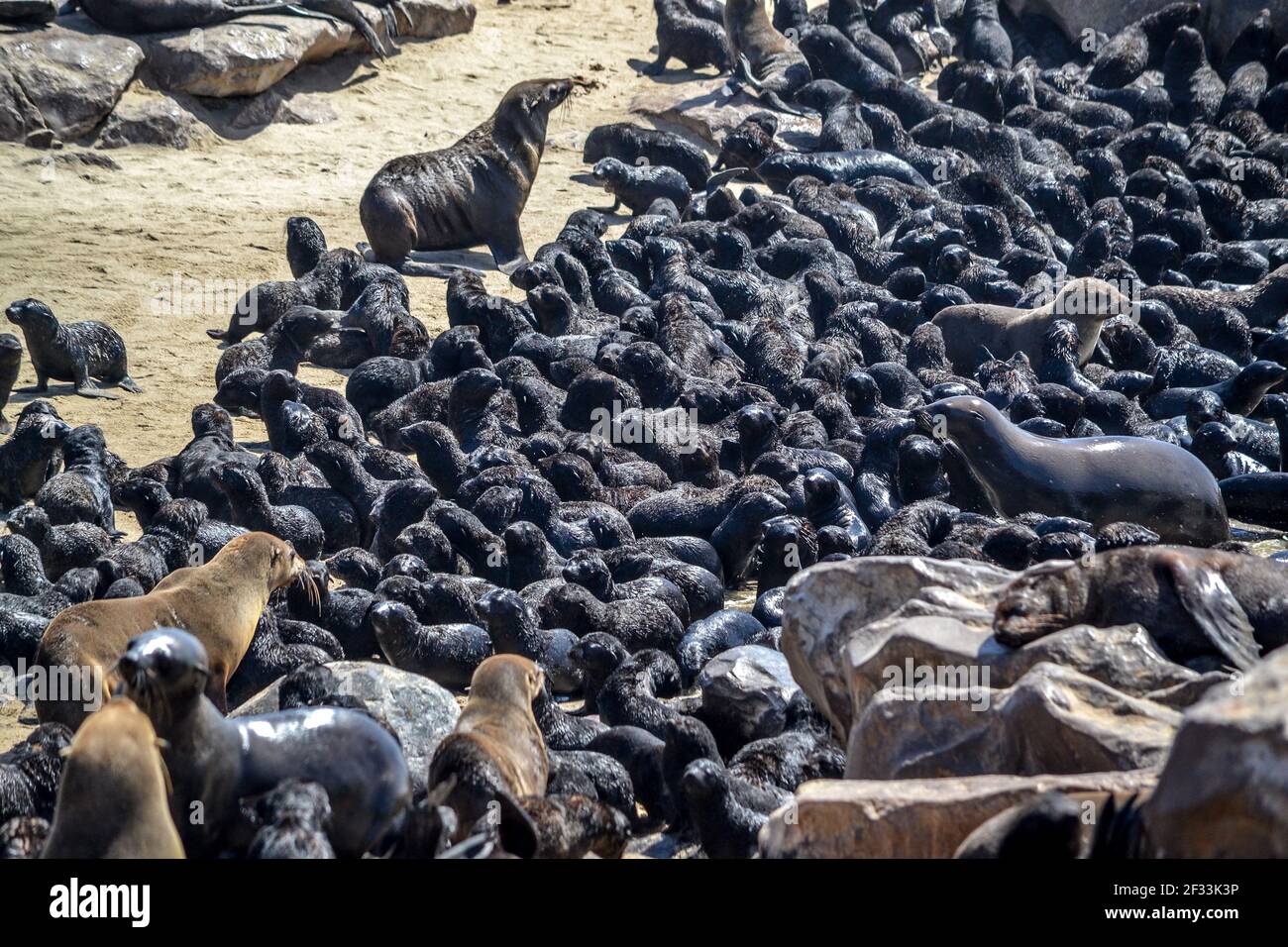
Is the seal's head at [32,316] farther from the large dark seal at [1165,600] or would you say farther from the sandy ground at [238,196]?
the large dark seal at [1165,600]

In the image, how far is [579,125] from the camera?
17.6 metres

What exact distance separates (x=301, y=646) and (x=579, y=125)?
12319mm

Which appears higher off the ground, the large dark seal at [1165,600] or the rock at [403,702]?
the large dark seal at [1165,600]

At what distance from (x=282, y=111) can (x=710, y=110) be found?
5288 millimetres

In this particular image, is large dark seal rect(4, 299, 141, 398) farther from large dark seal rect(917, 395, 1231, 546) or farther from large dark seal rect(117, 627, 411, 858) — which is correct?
large dark seal rect(117, 627, 411, 858)

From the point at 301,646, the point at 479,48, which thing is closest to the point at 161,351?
the point at 301,646

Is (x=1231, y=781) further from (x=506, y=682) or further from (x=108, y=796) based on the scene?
(x=506, y=682)

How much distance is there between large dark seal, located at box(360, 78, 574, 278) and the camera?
500 inches

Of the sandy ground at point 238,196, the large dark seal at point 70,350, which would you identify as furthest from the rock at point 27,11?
the large dark seal at point 70,350

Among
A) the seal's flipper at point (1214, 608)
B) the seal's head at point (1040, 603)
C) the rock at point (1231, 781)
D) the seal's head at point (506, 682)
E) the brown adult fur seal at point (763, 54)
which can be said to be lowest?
the seal's head at point (506, 682)

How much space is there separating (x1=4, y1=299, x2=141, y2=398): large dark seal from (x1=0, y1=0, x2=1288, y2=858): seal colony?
0.13 ft

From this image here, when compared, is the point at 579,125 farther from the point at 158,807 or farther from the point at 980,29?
the point at 158,807

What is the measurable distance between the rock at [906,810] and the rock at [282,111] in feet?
43.5

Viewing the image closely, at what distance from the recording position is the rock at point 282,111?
614 inches
